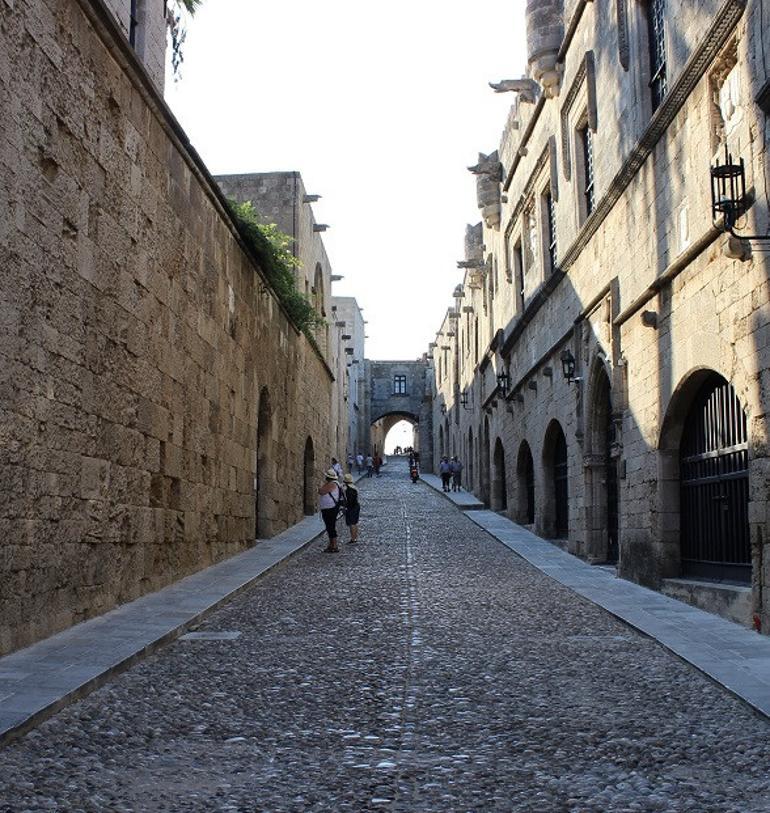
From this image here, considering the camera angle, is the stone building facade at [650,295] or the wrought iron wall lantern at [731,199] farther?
the stone building facade at [650,295]

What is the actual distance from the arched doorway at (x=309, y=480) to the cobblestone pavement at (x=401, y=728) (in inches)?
552

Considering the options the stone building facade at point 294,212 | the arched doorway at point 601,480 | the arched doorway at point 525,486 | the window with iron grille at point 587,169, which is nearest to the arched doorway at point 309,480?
the stone building facade at point 294,212

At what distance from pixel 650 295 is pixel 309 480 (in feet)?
43.9

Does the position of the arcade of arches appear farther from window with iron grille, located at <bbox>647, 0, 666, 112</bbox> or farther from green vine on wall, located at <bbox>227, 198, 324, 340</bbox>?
green vine on wall, located at <bbox>227, 198, 324, 340</bbox>

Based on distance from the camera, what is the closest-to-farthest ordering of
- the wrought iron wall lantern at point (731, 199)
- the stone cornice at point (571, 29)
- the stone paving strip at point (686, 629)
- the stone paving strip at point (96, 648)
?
the stone paving strip at point (96, 648), the stone paving strip at point (686, 629), the wrought iron wall lantern at point (731, 199), the stone cornice at point (571, 29)

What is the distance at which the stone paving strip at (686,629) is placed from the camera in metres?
5.28

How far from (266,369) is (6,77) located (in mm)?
9872

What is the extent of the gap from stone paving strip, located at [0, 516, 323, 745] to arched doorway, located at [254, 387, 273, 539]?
534 cm

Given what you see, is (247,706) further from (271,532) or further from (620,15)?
(271,532)

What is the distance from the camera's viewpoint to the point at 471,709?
4.70 m

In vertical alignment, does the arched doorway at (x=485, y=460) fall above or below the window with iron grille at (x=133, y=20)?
below

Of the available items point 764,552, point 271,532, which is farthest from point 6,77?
point 271,532

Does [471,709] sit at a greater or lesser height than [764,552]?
lesser

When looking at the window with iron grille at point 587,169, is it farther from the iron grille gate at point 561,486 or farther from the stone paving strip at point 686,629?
the stone paving strip at point 686,629
